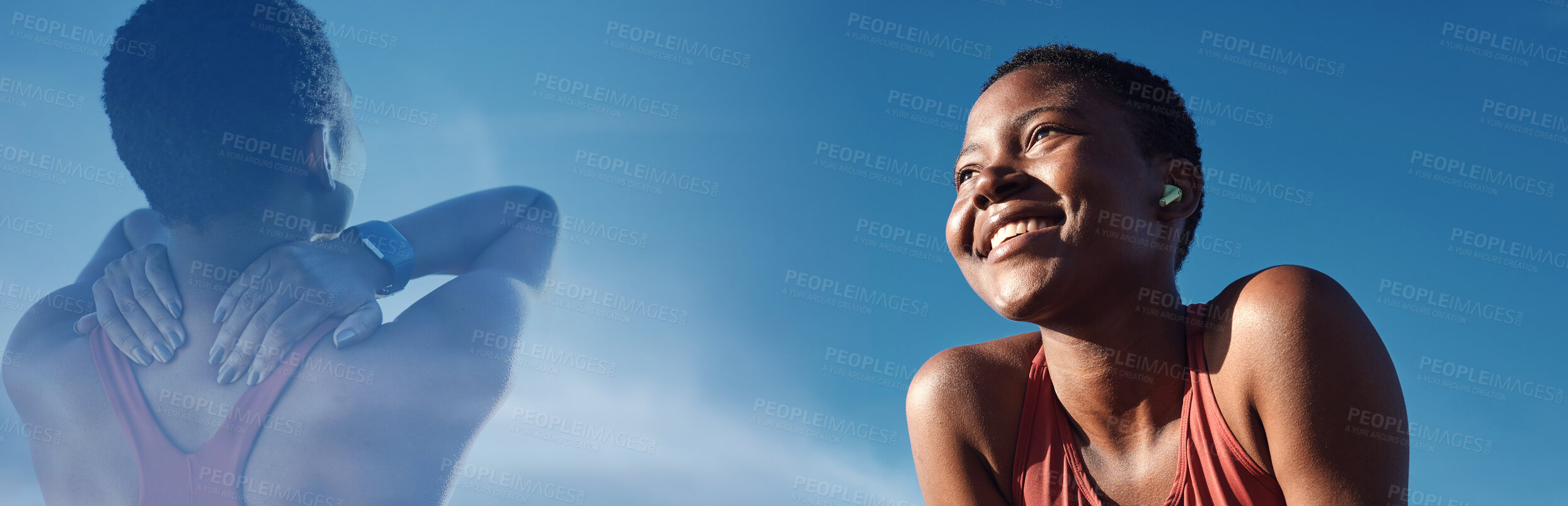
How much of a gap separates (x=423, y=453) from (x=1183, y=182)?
464cm

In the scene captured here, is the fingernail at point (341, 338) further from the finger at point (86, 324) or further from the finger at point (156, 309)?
the finger at point (86, 324)

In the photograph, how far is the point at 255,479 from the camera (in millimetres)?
4613

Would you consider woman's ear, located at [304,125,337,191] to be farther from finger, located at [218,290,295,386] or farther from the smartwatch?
finger, located at [218,290,295,386]

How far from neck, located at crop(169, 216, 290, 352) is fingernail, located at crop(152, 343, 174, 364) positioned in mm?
72

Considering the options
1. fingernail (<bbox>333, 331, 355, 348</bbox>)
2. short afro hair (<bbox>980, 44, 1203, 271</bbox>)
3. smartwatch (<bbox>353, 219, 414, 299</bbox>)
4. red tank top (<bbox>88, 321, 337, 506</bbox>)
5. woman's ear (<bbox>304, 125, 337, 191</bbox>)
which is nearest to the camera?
short afro hair (<bbox>980, 44, 1203, 271</bbox>)

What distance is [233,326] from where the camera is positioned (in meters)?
4.75

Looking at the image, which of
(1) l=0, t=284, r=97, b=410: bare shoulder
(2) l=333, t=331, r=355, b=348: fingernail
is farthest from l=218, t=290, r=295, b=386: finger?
(1) l=0, t=284, r=97, b=410: bare shoulder

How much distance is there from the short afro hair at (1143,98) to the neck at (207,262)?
5.02 m

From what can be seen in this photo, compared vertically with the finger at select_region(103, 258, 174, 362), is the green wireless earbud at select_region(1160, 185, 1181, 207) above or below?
above

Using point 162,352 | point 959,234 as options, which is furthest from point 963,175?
point 162,352

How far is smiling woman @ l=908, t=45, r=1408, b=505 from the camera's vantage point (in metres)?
1.17

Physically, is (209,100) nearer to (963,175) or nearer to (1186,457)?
(963,175)

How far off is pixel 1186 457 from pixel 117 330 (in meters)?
5.76
